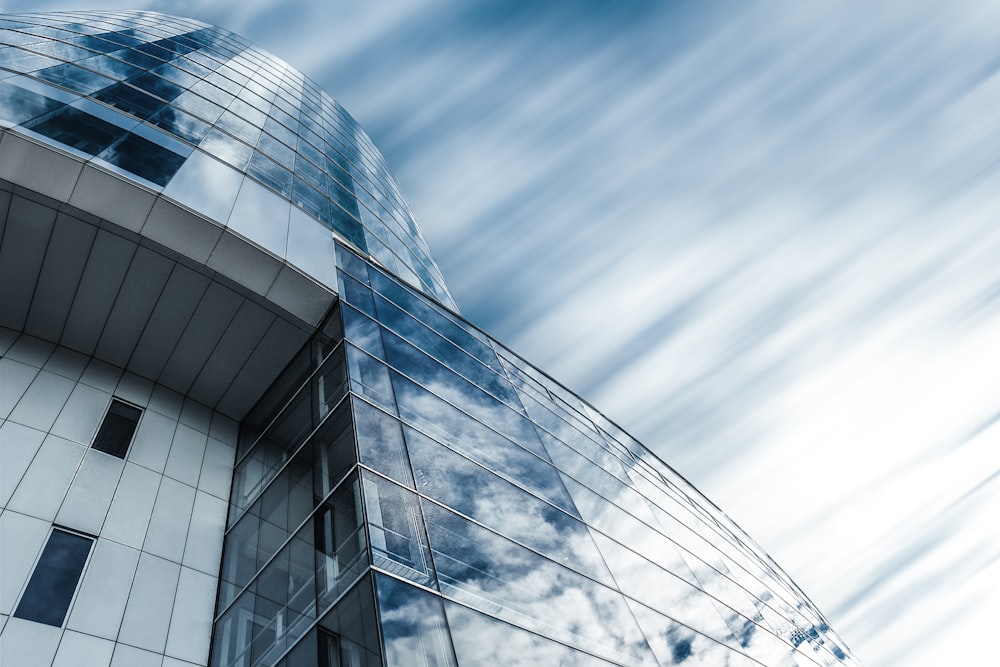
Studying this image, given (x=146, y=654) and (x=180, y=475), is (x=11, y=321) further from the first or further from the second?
(x=146, y=654)

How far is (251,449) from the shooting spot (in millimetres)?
11719

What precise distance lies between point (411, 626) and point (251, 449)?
639 centimetres

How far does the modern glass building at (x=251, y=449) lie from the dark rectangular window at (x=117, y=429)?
0.12 feet

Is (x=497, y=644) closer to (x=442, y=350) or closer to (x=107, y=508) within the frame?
(x=107, y=508)

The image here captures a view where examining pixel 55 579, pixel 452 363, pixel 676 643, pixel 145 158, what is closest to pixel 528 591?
pixel 676 643

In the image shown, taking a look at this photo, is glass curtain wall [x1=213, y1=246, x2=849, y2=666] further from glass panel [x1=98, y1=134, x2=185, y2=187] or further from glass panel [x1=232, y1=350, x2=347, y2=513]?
glass panel [x1=98, y1=134, x2=185, y2=187]

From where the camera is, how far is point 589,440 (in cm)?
1844

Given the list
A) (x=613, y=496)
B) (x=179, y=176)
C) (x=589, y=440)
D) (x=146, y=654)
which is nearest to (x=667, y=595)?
(x=613, y=496)

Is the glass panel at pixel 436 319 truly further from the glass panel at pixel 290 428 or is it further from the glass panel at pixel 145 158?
the glass panel at pixel 145 158

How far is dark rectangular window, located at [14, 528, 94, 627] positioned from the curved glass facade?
5.96 metres

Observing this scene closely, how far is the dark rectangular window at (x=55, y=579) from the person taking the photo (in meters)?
7.71

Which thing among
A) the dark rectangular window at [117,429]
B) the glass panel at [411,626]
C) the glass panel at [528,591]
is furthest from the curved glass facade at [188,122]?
the glass panel at [411,626]

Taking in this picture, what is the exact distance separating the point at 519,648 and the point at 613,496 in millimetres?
8309

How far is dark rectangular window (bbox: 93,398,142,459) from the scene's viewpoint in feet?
33.6
